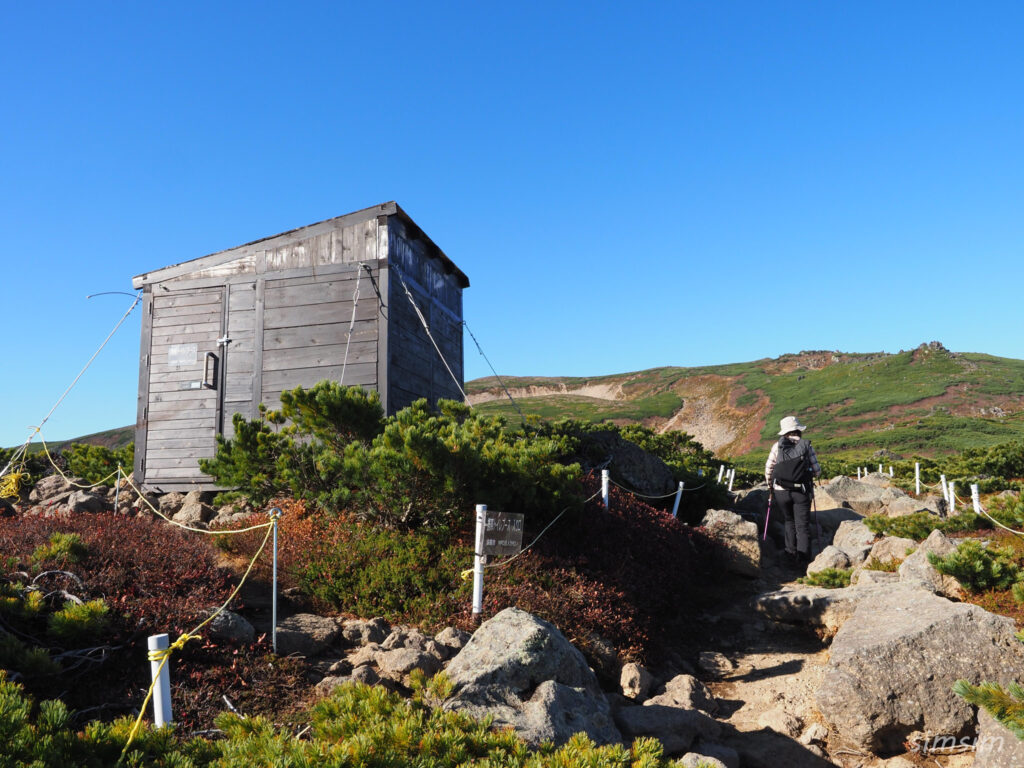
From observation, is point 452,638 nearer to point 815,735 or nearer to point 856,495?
point 815,735

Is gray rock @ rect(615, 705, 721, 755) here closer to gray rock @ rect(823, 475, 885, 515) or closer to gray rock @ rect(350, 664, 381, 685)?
gray rock @ rect(350, 664, 381, 685)

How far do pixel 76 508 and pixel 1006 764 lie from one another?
1242cm

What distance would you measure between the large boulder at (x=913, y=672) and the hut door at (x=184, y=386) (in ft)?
37.8

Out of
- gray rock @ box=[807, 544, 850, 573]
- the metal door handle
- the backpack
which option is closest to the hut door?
the metal door handle

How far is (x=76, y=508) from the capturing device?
1107 centimetres

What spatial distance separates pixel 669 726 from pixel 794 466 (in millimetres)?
7645

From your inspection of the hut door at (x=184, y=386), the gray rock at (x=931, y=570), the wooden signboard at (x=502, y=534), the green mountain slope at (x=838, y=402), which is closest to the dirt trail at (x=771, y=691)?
the gray rock at (x=931, y=570)

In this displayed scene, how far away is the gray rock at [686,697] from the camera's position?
607 cm

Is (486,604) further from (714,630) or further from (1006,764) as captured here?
(1006,764)

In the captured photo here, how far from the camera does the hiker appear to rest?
11836mm

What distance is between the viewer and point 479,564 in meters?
6.95

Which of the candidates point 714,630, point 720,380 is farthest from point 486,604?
point 720,380

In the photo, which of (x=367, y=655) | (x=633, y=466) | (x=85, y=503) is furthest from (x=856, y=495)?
(x=85, y=503)

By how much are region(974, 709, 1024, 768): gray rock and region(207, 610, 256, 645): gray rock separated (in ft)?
18.8
